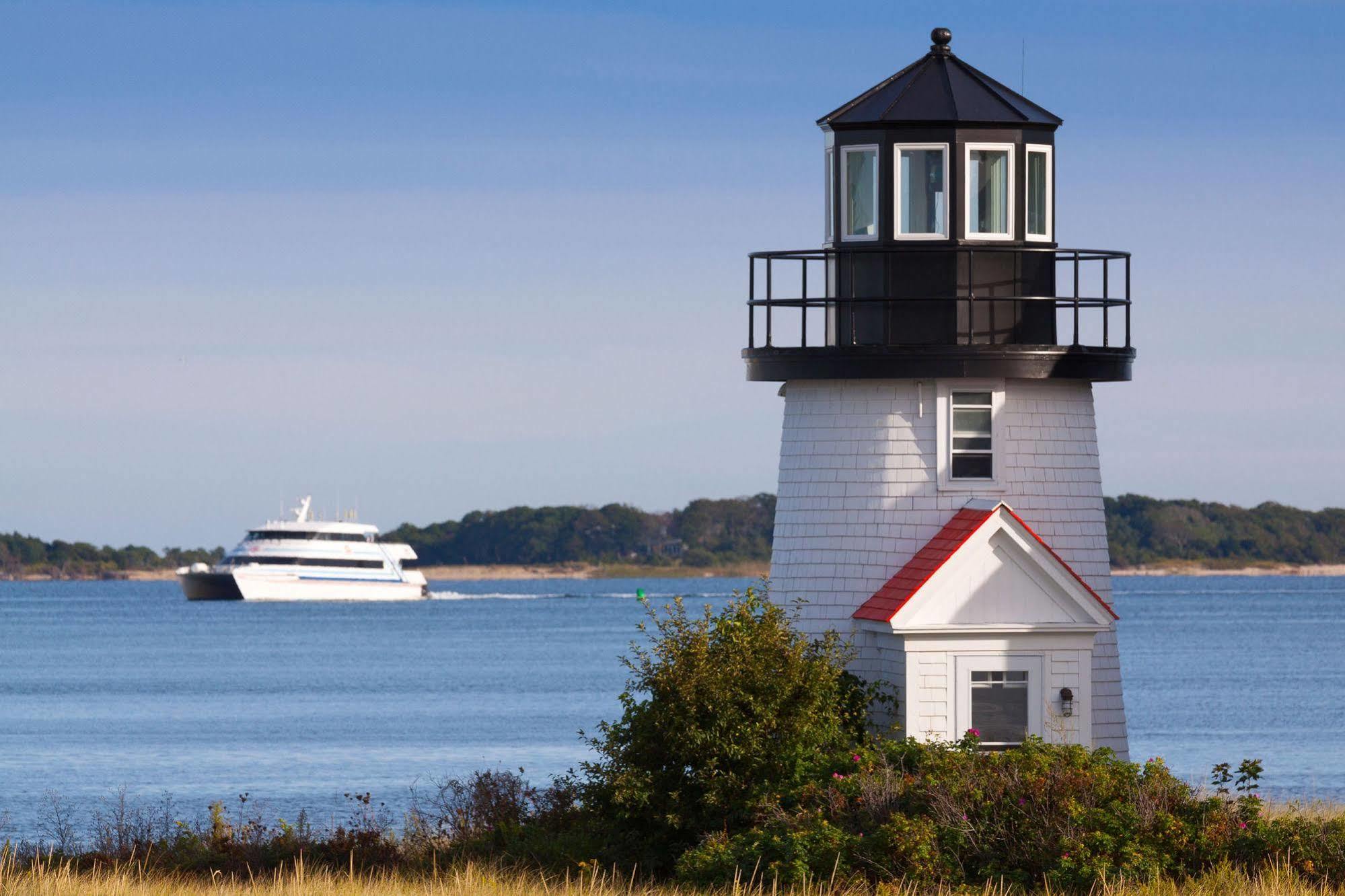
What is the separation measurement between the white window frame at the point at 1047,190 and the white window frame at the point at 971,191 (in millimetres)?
102

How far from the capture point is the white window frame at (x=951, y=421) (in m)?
16.5

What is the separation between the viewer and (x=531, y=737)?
42.8 metres

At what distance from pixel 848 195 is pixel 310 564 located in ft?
319

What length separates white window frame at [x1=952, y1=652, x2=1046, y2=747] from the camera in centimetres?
1561

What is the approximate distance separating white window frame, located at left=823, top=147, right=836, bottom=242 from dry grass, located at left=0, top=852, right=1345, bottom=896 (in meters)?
6.19

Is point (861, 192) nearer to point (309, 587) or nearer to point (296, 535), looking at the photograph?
point (309, 587)

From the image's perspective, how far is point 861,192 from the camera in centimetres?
1683

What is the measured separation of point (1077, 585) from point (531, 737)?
28.5 metres

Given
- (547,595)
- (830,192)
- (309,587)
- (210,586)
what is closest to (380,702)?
(830,192)

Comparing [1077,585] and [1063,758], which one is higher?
[1077,585]

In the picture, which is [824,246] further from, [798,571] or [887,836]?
[887,836]

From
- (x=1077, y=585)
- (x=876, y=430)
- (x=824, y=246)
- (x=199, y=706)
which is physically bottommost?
(x=199, y=706)

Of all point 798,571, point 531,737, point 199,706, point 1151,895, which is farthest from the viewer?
point 199,706

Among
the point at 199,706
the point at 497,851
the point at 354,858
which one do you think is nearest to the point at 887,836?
the point at 497,851
